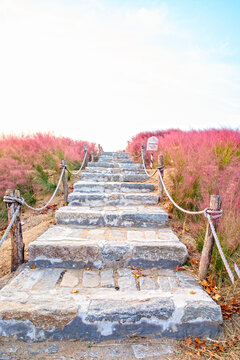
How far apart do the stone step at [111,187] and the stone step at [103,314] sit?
10.1ft

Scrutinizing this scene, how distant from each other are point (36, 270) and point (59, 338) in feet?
3.03

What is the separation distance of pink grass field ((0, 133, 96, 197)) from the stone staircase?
2.23 m

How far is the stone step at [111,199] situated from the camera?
4.74 m

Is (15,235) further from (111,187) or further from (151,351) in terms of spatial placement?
(111,187)

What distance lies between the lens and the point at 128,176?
6145 mm

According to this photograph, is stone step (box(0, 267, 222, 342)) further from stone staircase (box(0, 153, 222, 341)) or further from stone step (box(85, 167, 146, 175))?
stone step (box(85, 167, 146, 175))

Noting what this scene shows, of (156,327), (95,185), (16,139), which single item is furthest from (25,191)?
(156,327)

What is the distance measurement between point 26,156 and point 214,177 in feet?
15.5

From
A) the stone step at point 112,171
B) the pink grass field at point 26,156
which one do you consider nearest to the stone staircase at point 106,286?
the pink grass field at point 26,156

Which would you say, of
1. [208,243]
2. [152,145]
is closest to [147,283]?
[208,243]

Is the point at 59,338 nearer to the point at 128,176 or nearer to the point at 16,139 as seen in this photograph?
the point at 128,176

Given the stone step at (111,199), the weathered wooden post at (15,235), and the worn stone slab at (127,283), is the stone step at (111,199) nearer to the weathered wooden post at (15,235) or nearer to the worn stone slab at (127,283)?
the weathered wooden post at (15,235)

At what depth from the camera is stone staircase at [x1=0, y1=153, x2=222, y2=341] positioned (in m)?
2.07

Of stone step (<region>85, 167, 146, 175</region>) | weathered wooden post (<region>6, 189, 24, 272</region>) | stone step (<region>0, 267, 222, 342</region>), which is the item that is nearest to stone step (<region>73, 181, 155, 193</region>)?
stone step (<region>85, 167, 146, 175</region>)
